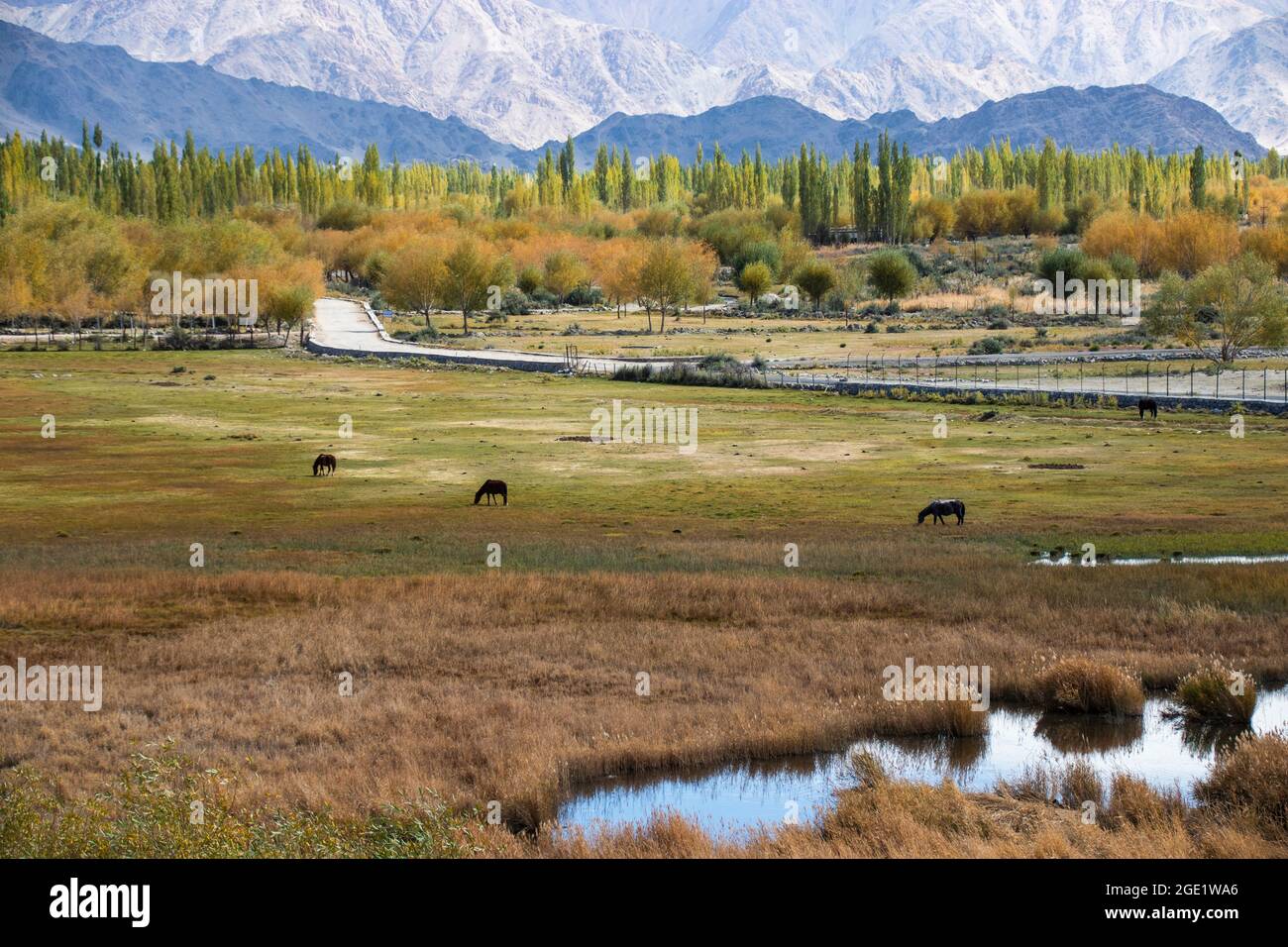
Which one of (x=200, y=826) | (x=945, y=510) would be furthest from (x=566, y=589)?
(x=200, y=826)

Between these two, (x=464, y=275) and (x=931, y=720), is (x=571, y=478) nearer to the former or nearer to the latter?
(x=931, y=720)

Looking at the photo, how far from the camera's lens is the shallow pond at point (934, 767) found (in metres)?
17.6

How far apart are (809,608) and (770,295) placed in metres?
143

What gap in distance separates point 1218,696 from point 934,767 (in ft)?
16.1

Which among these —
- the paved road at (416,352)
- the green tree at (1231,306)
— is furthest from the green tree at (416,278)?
the green tree at (1231,306)

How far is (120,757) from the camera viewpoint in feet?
61.0

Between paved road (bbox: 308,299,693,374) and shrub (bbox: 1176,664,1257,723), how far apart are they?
73780mm

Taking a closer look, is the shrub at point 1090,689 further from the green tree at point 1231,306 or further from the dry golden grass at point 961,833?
the green tree at point 1231,306

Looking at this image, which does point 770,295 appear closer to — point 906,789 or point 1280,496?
point 1280,496

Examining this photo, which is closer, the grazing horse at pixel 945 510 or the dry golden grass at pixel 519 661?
the dry golden grass at pixel 519 661

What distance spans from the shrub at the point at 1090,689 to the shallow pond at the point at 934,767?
0.72 ft

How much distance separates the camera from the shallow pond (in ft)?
57.6

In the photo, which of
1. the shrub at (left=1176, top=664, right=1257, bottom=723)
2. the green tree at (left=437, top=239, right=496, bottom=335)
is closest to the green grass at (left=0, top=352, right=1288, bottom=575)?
the shrub at (left=1176, top=664, right=1257, bottom=723)

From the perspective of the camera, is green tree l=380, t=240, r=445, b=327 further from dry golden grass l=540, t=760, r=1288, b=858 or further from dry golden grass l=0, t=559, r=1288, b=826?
dry golden grass l=540, t=760, r=1288, b=858
